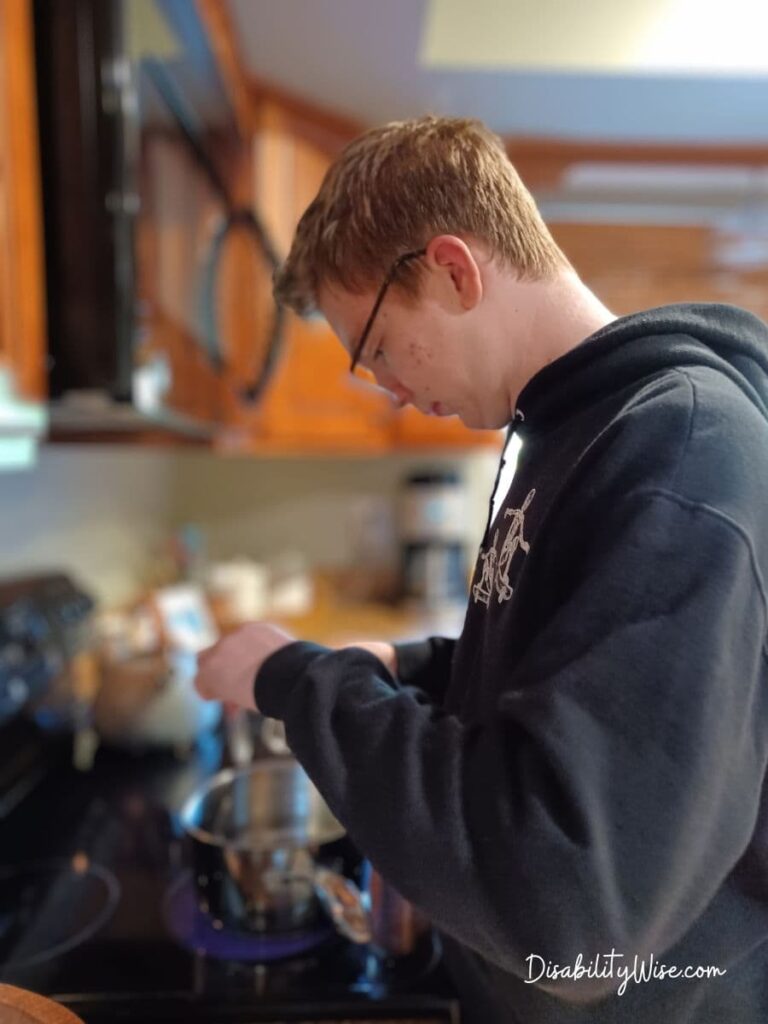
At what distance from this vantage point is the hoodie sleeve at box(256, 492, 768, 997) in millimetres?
332

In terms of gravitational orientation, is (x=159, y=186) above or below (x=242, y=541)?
above

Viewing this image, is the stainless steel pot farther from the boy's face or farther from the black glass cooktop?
the boy's face

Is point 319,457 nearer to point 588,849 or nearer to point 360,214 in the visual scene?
point 360,214

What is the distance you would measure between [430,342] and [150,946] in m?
0.51

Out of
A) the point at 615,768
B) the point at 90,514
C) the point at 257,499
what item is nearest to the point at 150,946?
the point at 615,768

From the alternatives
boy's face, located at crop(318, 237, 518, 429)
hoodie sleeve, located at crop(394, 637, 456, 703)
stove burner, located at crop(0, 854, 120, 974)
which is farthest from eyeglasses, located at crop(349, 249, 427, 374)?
stove burner, located at crop(0, 854, 120, 974)

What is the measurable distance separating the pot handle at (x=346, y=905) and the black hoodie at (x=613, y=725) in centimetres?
16

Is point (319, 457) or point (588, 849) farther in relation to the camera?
point (319, 457)

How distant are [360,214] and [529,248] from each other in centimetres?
11

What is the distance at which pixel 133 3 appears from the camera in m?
0.78

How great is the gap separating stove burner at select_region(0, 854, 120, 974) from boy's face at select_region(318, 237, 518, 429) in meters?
0.51

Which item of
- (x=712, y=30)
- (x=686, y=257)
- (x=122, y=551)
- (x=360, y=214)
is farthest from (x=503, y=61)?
(x=122, y=551)

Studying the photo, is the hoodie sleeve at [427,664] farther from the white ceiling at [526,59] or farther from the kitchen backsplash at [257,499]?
the kitchen backsplash at [257,499]

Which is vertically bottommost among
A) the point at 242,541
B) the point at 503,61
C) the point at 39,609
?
the point at 242,541
